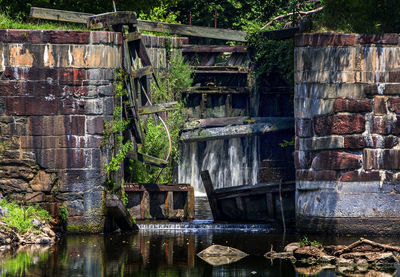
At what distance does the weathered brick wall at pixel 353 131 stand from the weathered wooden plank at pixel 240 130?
8.96 m

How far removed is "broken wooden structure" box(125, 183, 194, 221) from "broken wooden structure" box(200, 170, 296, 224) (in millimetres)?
766

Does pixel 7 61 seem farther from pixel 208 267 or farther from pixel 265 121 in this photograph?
pixel 265 121

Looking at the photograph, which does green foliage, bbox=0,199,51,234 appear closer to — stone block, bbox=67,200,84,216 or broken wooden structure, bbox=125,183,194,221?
stone block, bbox=67,200,84,216

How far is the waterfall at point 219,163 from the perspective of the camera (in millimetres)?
32031

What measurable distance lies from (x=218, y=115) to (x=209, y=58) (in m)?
1.90

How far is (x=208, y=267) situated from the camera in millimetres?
16344

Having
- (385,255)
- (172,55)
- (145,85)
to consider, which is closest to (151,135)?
(145,85)

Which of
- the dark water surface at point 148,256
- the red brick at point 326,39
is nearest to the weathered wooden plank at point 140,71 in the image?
the dark water surface at point 148,256

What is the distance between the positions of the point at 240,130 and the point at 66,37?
11.0 m

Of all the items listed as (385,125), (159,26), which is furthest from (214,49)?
(385,125)

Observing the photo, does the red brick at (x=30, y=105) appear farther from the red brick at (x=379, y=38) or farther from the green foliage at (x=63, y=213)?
the red brick at (x=379, y=38)

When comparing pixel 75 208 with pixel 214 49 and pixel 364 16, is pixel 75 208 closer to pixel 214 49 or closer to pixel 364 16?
pixel 364 16

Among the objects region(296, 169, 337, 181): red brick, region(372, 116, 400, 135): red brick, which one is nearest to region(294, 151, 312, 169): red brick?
region(296, 169, 337, 181): red brick

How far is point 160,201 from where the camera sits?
22625mm
